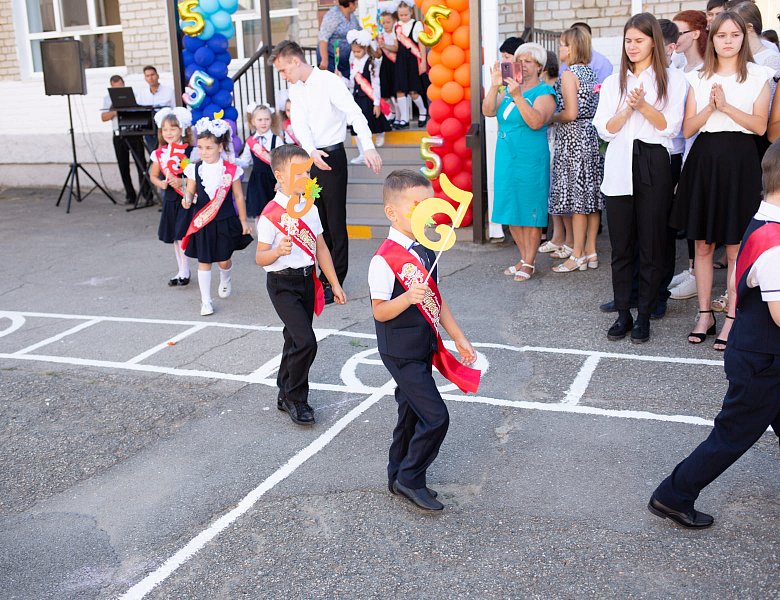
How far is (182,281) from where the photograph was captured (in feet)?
26.8

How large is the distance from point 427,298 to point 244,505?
1305 mm

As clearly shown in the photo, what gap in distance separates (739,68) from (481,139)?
3879 millimetres

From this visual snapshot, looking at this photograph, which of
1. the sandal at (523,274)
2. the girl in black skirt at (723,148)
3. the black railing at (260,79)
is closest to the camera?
the girl in black skirt at (723,148)

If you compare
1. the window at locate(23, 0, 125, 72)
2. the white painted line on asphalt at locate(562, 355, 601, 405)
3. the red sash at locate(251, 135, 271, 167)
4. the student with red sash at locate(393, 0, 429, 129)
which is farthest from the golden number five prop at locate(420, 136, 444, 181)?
the window at locate(23, 0, 125, 72)

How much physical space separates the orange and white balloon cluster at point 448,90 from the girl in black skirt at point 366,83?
1.47 meters

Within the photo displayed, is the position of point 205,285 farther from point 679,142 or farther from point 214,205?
point 679,142

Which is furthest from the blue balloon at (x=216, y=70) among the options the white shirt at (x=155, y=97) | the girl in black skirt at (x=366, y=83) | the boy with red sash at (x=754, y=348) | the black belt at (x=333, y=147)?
the boy with red sash at (x=754, y=348)

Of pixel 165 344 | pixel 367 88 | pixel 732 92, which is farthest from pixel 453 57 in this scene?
pixel 165 344

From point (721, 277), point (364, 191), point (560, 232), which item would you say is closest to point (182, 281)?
point (364, 191)

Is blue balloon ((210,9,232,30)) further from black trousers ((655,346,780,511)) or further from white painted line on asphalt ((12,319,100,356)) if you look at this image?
black trousers ((655,346,780,511))

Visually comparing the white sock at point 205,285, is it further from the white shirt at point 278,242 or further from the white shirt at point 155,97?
the white shirt at point 155,97

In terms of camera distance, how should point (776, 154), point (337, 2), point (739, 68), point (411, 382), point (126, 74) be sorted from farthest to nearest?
1. point (126, 74)
2. point (337, 2)
3. point (739, 68)
4. point (411, 382)
5. point (776, 154)

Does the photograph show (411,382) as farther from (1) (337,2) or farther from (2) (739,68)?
(1) (337,2)

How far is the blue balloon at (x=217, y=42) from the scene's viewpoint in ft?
35.5
